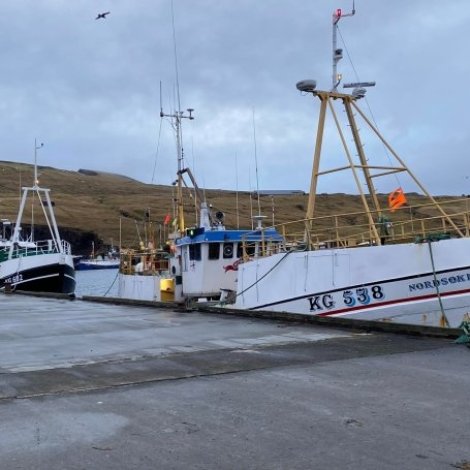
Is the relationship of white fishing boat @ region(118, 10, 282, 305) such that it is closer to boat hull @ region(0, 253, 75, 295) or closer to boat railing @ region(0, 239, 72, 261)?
boat hull @ region(0, 253, 75, 295)

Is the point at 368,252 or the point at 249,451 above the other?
the point at 368,252

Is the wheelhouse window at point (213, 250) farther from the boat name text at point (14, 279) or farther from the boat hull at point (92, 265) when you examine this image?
the boat hull at point (92, 265)

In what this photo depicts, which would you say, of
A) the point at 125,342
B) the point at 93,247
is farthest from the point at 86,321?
the point at 93,247

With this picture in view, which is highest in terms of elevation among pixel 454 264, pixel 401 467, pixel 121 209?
pixel 121 209

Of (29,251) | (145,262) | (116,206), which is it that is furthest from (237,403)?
(116,206)

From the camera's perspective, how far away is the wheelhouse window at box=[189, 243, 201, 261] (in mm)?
21142

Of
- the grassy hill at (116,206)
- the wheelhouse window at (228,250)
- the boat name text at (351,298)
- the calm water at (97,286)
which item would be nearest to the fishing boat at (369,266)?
the boat name text at (351,298)

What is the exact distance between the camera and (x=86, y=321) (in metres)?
14.9

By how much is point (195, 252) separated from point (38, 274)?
54.2 feet

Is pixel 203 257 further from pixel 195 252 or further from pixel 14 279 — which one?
pixel 14 279

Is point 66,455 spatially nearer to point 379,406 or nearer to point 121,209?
point 379,406

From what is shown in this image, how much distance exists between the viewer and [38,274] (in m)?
34.6

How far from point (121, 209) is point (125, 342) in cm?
14567

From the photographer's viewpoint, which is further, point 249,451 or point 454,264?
point 454,264
